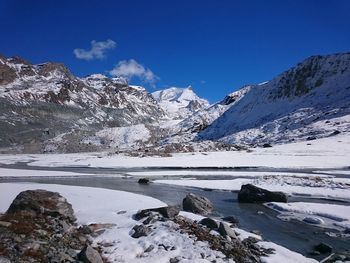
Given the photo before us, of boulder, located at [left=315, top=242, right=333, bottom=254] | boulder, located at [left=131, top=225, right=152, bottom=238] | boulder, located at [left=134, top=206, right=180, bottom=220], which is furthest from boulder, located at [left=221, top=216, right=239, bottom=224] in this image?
boulder, located at [left=131, top=225, right=152, bottom=238]

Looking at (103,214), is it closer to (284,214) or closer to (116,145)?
(284,214)

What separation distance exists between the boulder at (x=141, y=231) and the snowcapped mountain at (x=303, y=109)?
110 meters

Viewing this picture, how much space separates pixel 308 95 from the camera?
575 ft

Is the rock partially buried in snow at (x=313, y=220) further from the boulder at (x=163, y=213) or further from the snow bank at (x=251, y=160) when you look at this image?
the snow bank at (x=251, y=160)

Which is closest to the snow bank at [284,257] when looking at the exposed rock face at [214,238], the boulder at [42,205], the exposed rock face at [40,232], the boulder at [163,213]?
the exposed rock face at [214,238]

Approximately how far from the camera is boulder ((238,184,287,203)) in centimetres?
2920

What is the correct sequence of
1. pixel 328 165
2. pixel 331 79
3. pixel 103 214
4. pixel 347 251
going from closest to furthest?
1. pixel 347 251
2. pixel 103 214
3. pixel 328 165
4. pixel 331 79

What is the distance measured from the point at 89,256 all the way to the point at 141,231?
366 centimetres

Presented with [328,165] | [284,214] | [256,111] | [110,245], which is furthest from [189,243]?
[256,111]

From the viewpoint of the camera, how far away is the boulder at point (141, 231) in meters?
16.6

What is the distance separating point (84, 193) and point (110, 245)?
14.6 m

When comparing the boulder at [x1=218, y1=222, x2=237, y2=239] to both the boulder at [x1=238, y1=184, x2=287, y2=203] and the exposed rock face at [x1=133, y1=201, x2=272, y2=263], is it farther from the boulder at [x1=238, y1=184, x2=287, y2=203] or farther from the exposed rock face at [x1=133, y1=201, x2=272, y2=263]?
the boulder at [x1=238, y1=184, x2=287, y2=203]

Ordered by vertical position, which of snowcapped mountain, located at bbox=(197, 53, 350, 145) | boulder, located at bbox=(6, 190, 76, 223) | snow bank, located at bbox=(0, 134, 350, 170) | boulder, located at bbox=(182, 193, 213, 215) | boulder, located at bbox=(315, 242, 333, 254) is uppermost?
snowcapped mountain, located at bbox=(197, 53, 350, 145)

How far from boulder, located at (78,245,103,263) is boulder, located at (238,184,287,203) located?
60.7ft
